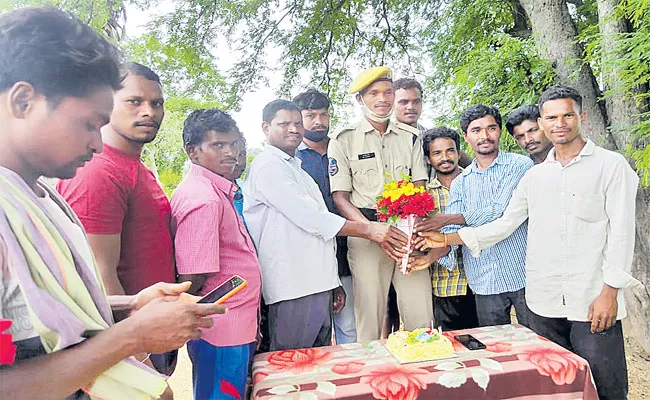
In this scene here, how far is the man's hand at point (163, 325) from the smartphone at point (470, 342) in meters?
1.59

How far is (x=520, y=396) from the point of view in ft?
6.27

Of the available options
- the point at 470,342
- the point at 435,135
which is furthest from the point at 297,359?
the point at 435,135

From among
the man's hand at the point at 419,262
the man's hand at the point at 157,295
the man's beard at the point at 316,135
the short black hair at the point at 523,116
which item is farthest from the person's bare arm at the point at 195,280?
the short black hair at the point at 523,116

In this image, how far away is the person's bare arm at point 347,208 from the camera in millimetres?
2945

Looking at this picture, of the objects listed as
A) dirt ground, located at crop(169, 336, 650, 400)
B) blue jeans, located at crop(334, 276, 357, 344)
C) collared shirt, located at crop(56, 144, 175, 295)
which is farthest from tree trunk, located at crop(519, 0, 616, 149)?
collared shirt, located at crop(56, 144, 175, 295)

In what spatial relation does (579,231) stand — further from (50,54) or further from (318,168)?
(50,54)

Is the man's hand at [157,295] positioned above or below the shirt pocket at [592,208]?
below

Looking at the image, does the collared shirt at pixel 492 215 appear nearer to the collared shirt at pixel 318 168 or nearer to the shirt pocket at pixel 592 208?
the shirt pocket at pixel 592 208

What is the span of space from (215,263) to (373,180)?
1.40 metres

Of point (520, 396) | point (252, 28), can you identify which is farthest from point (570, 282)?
point (252, 28)

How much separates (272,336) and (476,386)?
114 cm

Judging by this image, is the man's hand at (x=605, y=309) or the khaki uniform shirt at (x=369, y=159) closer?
the man's hand at (x=605, y=309)

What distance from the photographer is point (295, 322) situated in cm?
251

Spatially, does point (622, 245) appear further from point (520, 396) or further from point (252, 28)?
point (252, 28)
